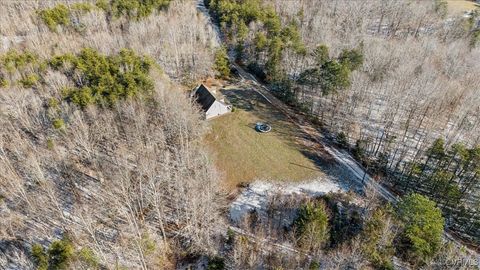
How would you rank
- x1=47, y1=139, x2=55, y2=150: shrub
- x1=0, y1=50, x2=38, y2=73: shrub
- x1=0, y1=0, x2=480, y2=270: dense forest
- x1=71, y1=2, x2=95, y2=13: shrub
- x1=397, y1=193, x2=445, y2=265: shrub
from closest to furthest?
x1=397, y1=193, x2=445, y2=265: shrub < x1=0, y1=0, x2=480, y2=270: dense forest < x1=47, y1=139, x2=55, y2=150: shrub < x1=0, y1=50, x2=38, y2=73: shrub < x1=71, y1=2, x2=95, y2=13: shrub

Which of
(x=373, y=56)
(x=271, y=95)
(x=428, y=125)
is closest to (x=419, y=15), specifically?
(x=373, y=56)

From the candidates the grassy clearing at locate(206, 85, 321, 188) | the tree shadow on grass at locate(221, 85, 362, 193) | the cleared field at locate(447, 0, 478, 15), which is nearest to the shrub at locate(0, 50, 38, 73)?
the grassy clearing at locate(206, 85, 321, 188)

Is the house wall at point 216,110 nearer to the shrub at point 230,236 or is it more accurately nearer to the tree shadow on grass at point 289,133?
the tree shadow on grass at point 289,133

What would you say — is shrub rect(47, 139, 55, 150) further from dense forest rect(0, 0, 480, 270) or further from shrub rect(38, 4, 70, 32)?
shrub rect(38, 4, 70, 32)

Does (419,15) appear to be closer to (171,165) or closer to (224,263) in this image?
(171,165)

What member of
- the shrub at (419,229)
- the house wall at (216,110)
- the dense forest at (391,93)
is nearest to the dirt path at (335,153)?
the dense forest at (391,93)

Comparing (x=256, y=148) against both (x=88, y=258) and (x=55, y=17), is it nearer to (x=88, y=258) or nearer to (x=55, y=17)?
(x=88, y=258)

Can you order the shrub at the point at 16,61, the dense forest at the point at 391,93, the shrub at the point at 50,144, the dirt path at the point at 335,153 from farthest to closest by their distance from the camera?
the shrub at the point at 16,61, the dirt path at the point at 335,153, the dense forest at the point at 391,93, the shrub at the point at 50,144
